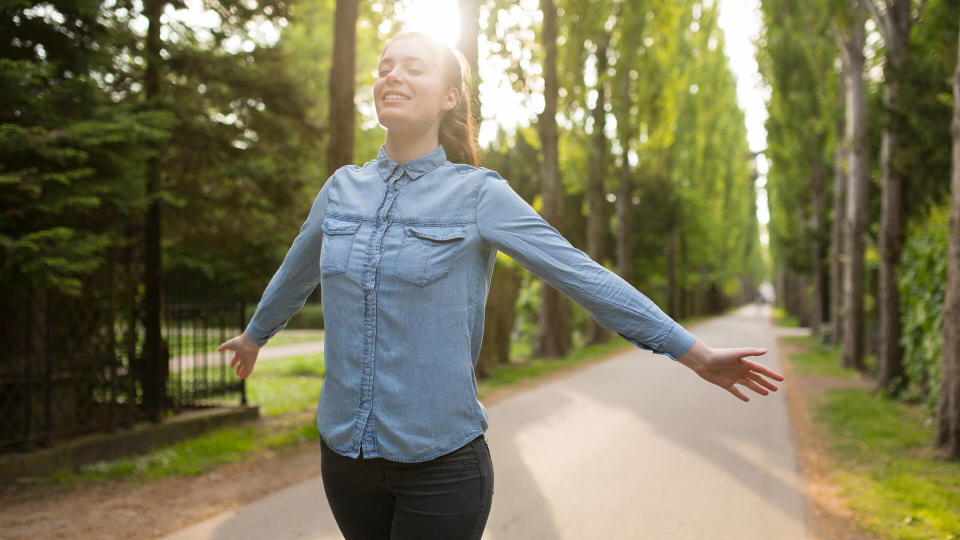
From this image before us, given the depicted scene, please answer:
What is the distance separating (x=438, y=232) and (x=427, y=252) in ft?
0.18

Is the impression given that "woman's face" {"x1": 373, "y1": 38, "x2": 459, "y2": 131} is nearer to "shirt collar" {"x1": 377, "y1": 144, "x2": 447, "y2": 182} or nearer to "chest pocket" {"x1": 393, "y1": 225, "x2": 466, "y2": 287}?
"shirt collar" {"x1": 377, "y1": 144, "x2": 447, "y2": 182}

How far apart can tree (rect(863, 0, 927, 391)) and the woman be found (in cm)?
1072

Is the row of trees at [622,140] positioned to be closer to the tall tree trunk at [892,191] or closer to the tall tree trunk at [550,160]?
the tall tree trunk at [550,160]

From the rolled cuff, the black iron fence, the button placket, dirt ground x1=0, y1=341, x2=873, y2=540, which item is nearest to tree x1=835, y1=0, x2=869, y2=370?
dirt ground x1=0, y1=341, x2=873, y2=540

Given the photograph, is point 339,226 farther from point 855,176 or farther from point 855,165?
point 855,176

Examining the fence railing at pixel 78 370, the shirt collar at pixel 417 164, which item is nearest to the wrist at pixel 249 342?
the shirt collar at pixel 417 164

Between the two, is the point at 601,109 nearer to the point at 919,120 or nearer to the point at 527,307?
the point at 527,307

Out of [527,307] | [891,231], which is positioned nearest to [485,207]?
[891,231]

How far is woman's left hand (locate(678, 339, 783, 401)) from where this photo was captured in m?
1.71

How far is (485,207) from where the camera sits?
1.77 metres

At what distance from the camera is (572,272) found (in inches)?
68.9

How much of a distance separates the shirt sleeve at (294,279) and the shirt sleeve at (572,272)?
0.49 m

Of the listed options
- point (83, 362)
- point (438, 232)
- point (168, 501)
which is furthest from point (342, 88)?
point (438, 232)

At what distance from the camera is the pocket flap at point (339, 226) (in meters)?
1.82
